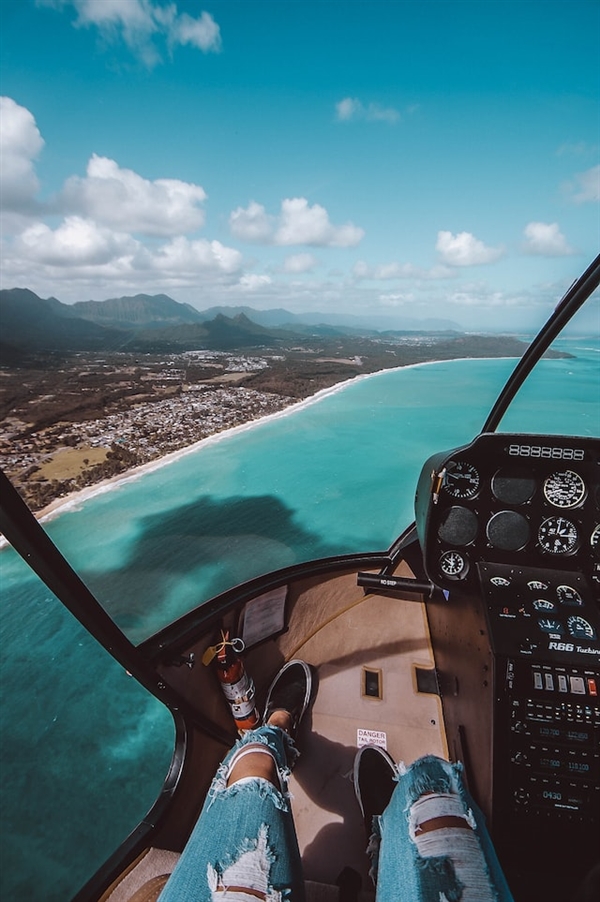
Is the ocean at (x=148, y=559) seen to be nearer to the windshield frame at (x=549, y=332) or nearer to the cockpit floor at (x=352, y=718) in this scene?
the windshield frame at (x=549, y=332)

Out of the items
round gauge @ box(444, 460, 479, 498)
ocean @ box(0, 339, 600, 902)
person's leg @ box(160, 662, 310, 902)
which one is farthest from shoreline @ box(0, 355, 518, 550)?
round gauge @ box(444, 460, 479, 498)

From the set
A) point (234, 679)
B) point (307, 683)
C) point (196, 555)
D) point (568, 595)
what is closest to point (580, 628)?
point (568, 595)

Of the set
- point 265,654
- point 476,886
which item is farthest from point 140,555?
point 476,886

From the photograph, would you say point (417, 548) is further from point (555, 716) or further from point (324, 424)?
point (324, 424)

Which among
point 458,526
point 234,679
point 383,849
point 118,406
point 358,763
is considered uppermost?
point 458,526

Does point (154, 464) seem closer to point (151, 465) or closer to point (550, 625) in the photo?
point (151, 465)

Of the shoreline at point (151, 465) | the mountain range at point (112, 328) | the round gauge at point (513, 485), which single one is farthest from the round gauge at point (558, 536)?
the mountain range at point (112, 328)
